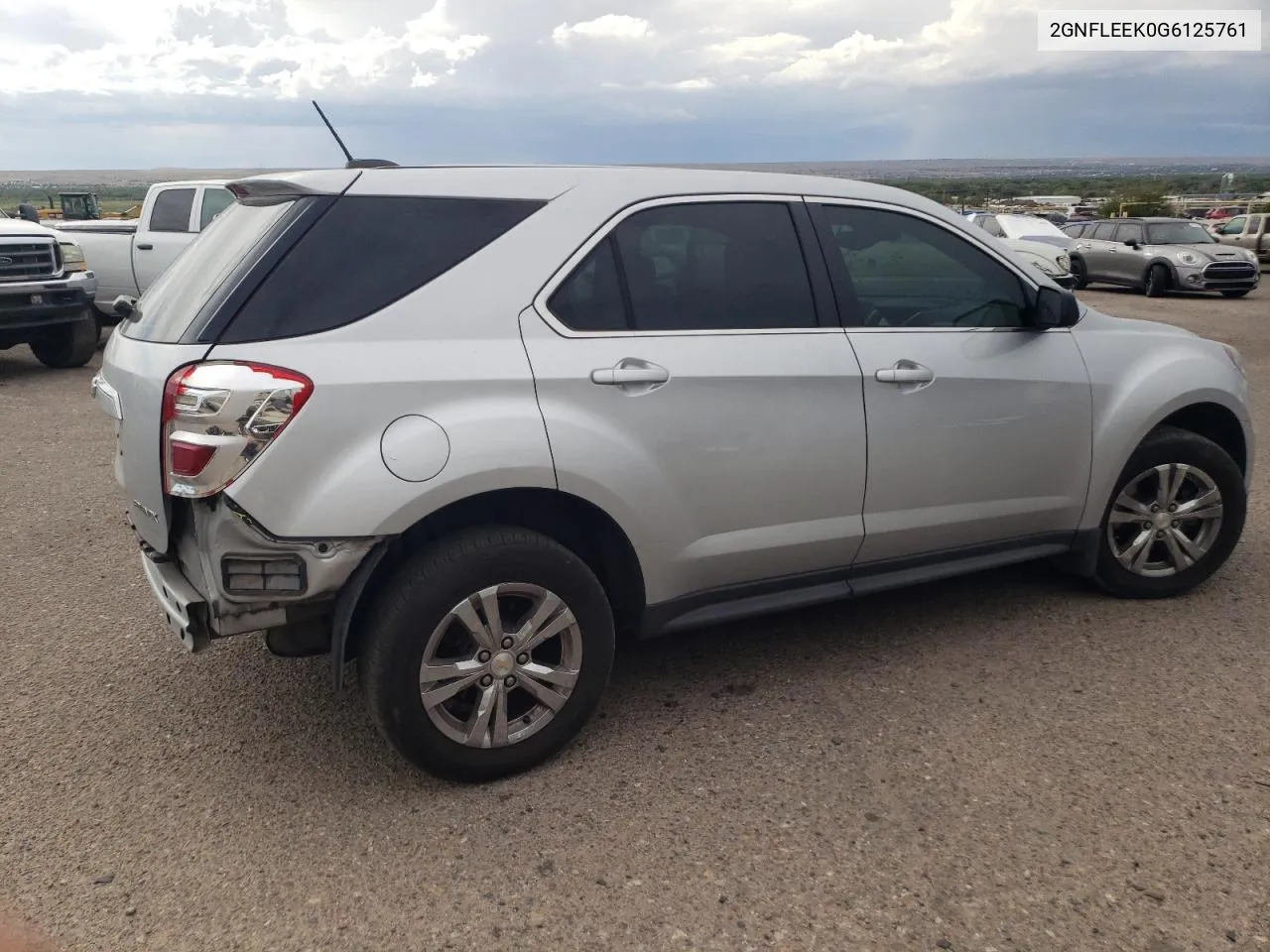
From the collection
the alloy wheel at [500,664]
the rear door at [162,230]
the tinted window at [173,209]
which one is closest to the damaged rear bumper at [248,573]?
the alloy wheel at [500,664]

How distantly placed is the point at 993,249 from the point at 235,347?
109 inches

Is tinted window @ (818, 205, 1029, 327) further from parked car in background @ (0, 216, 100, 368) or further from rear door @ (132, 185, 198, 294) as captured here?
rear door @ (132, 185, 198, 294)

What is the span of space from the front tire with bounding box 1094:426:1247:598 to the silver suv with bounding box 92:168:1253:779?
48cm

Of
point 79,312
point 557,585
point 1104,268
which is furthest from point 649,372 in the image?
point 1104,268

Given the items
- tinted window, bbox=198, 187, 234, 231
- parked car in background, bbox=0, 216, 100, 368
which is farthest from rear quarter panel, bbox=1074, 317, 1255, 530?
tinted window, bbox=198, 187, 234, 231

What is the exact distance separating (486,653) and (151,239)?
11116 mm

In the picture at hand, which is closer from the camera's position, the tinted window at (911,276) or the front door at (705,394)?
the front door at (705,394)

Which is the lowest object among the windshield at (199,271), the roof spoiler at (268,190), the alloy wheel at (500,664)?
the alloy wheel at (500,664)

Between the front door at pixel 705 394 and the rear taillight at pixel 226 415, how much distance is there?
0.71m

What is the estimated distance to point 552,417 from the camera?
3.08m

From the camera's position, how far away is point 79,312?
10891 millimetres

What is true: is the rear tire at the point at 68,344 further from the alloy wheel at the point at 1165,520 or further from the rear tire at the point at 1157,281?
the rear tire at the point at 1157,281

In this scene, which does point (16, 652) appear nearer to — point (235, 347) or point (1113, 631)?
point (235, 347)

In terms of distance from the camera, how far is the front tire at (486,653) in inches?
116
